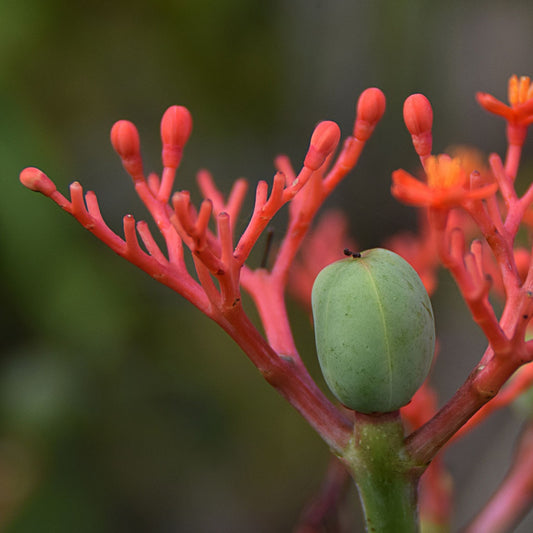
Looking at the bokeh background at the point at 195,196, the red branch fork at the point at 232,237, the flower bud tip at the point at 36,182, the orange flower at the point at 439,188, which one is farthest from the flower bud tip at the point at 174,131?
the bokeh background at the point at 195,196

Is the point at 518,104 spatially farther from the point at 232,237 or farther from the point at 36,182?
the point at 36,182

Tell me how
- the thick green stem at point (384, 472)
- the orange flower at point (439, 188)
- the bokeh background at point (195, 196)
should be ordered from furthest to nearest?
the bokeh background at point (195, 196) → the thick green stem at point (384, 472) → the orange flower at point (439, 188)

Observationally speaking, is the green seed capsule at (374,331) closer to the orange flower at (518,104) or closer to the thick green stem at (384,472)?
the thick green stem at (384,472)

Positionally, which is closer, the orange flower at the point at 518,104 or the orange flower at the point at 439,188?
the orange flower at the point at 439,188

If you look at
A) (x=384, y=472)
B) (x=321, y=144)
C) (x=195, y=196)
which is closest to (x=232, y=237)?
(x=321, y=144)

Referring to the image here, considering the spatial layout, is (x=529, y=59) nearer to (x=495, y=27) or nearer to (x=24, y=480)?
(x=495, y=27)

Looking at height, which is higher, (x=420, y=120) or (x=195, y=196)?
(x=420, y=120)
